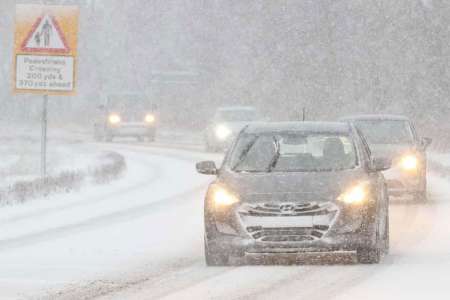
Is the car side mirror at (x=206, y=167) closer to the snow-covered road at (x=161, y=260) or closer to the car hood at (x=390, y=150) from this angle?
the snow-covered road at (x=161, y=260)

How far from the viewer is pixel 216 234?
534 inches

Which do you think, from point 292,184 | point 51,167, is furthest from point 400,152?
point 51,167

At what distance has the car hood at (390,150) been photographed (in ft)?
73.9

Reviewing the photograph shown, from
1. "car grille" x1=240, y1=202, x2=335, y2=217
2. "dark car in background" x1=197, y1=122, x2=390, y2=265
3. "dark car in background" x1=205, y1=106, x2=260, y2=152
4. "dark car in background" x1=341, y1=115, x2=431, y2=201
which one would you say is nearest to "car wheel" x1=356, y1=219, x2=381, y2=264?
"dark car in background" x1=197, y1=122, x2=390, y2=265

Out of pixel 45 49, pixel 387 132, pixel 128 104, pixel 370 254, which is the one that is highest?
pixel 45 49

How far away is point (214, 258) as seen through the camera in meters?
13.6

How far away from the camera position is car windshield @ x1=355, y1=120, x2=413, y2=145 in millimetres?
23078

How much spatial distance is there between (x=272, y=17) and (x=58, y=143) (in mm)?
20061

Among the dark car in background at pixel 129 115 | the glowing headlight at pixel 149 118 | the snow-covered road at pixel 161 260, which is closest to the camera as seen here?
the snow-covered road at pixel 161 260

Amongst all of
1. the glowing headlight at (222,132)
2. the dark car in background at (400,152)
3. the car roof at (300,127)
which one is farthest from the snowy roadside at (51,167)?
the car roof at (300,127)

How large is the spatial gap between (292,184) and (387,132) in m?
10.1

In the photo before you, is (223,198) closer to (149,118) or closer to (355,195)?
(355,195)

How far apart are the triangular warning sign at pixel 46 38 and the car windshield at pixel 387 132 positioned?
5860 millimetres

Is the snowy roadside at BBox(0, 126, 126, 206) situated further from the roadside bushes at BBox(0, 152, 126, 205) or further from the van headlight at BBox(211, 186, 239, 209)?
the van headlight at BBox(211, 186, 239, 209)
